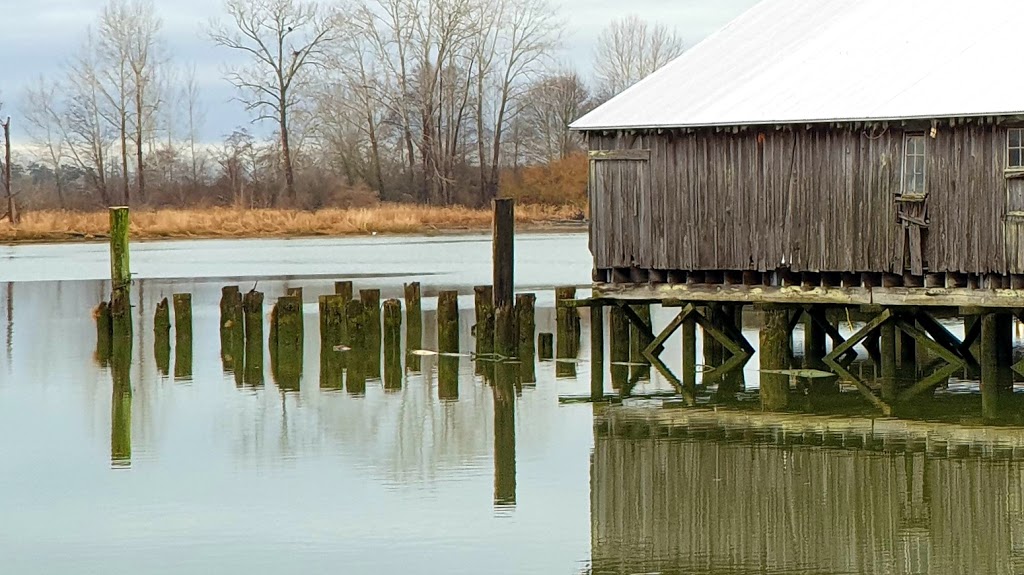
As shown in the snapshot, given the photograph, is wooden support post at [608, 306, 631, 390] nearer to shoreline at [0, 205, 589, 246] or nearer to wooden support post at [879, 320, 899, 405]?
wooden support post at [879, 320, 899, 405]

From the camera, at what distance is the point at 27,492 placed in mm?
16359

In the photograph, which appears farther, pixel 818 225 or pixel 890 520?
pixel 818 225

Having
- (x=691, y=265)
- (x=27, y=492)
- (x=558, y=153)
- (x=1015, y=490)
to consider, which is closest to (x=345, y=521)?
(x=27, y=492)

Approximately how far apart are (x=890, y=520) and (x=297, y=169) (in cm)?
7365

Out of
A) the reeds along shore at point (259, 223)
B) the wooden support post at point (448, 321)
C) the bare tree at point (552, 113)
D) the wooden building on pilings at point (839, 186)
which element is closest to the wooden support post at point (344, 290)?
the wooden support post at point (448, 321)

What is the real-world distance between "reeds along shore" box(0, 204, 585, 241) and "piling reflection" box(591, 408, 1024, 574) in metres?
45.5

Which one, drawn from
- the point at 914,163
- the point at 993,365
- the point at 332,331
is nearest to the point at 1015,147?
the point at 914,163

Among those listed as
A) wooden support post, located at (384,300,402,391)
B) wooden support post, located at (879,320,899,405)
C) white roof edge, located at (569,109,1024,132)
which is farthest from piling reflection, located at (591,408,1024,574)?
wooden support post, located at (384,300,402,391)

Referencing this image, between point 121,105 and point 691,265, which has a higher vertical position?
point 121,105

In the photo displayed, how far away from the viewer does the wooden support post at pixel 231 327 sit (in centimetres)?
2669

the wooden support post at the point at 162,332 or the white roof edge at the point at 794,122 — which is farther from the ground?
the white roof edge at the point at 794,122

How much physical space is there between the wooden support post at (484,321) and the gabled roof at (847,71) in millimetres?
3140

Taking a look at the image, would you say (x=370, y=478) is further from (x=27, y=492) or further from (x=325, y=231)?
(x=325, y=231)

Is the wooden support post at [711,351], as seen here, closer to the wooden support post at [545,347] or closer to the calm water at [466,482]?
the calm water at [466,482]
